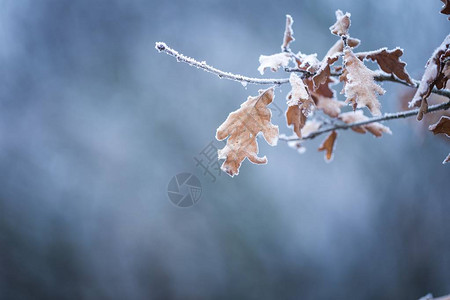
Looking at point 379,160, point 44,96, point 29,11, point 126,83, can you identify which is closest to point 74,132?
point 44,96

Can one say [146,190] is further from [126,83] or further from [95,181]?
[126,83]

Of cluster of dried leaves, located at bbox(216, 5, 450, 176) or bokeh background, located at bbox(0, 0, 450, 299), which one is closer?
cluster of dried leaves, located at bbox(216, 5, 450, 176)

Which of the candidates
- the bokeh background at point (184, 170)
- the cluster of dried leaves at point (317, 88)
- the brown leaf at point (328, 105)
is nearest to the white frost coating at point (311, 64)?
the cluster of dried leaves at point (317, 88)

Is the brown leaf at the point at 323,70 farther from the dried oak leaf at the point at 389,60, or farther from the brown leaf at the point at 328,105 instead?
the brown leaf at the point at 328,105

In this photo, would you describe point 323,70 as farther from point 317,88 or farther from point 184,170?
point 184,170

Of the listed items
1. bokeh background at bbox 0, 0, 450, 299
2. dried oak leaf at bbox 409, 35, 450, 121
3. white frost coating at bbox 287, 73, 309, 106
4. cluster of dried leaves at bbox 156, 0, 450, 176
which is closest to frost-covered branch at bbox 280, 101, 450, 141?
cluster of dried leaves at bbox 156, 0, 450, 176

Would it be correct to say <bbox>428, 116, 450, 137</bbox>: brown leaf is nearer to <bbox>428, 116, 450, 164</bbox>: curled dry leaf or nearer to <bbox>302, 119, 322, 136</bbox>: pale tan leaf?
<bbox>428, 116, 450, 164</bbox>: curled dry leaf
